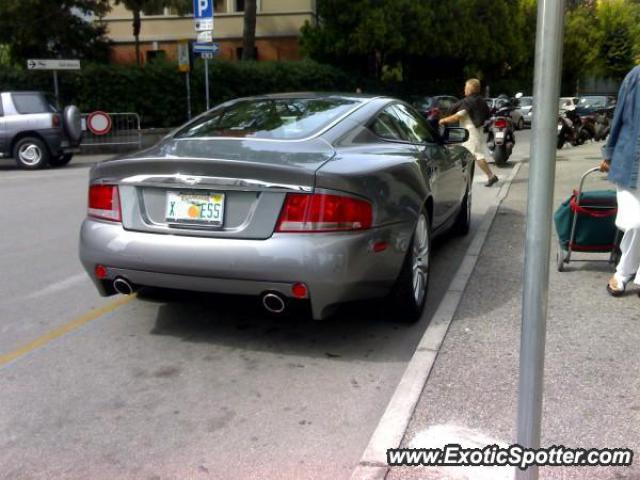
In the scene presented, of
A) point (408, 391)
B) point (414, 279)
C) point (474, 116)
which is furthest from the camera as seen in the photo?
point (474, 116)

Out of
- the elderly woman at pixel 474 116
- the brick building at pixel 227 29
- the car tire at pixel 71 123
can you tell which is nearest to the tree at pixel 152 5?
the brick building at pixel 227 29

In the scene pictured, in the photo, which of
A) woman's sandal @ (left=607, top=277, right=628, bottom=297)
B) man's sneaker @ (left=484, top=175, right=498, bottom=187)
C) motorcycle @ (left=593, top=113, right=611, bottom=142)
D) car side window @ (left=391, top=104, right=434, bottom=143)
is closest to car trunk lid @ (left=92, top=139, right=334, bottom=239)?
car side window @ (left=391, top=104, right=434, bottom=143)

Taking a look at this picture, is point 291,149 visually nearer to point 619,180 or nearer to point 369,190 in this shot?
point 369,190

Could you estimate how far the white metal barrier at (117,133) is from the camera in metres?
19.6

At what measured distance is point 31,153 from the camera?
1562 centimetres

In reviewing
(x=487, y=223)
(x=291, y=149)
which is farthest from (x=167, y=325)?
(x=487, y=223)

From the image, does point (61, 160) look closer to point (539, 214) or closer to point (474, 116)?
point (474, 116)

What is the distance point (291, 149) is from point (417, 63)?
3420cm

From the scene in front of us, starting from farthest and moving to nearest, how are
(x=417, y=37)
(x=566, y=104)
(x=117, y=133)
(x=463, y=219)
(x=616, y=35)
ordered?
1. (x=616, y=35)
2. (x=417, y=37)
3. (x=566, y=104)
4. (x=117, y=133)
5. (x=463, y=219)

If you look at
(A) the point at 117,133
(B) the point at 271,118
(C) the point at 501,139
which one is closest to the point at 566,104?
(C) the point at 501,139

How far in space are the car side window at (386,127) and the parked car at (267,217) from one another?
317 millimetres

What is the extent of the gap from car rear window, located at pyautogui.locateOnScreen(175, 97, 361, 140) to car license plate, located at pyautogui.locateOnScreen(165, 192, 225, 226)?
74 cm

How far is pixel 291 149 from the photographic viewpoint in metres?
4.25

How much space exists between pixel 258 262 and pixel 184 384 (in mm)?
785
